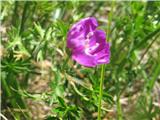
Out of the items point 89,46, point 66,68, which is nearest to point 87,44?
point 89,46

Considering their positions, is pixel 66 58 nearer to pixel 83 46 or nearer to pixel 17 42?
pixel 83 46

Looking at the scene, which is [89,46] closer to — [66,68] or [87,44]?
[87,44]

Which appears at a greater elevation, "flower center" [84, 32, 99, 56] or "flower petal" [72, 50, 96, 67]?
"flower center" [84, 32, 99, 56]

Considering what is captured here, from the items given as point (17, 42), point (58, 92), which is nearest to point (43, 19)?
point (17, 42)

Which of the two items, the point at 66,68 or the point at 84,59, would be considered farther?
the point at 66,68

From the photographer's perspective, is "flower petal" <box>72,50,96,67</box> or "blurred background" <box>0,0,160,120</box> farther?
"blurred background" <box>0,0,160,120</box>
